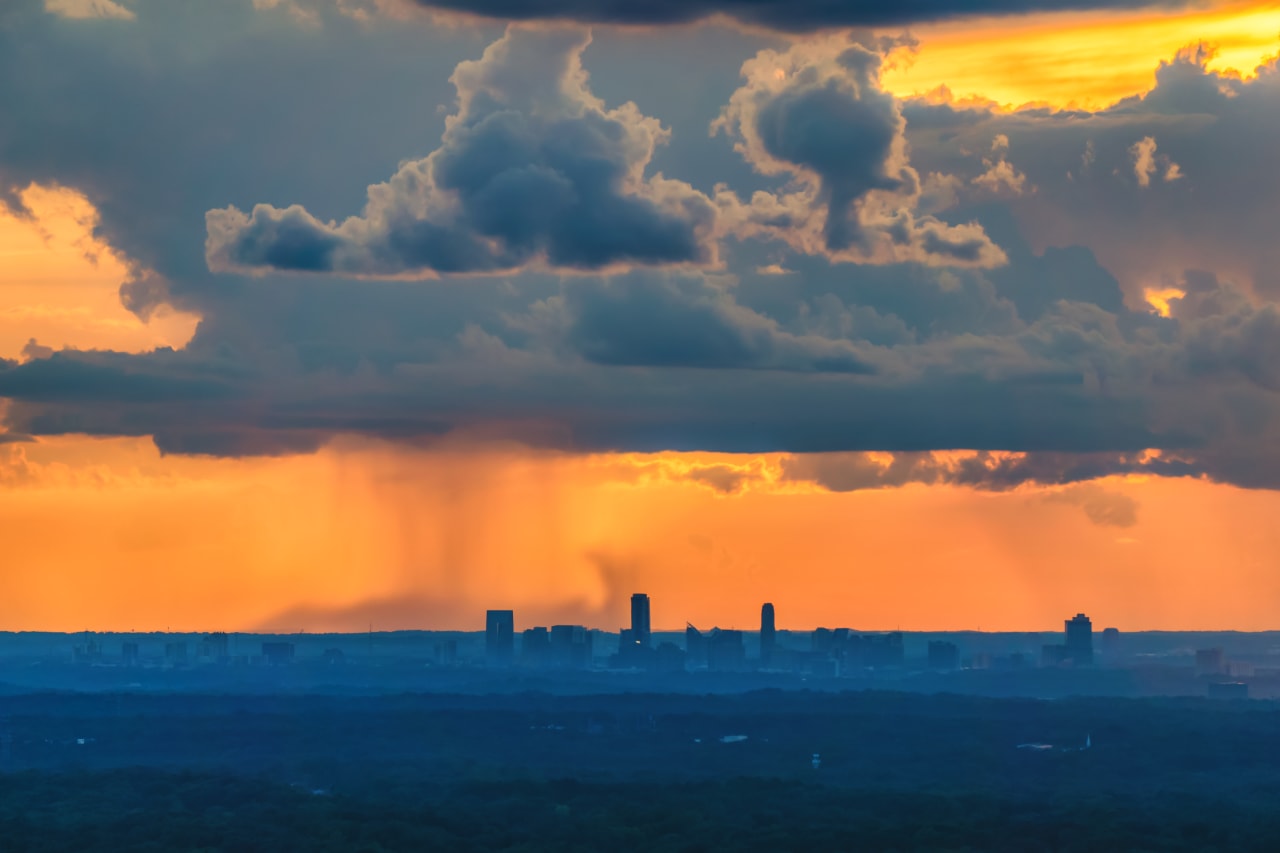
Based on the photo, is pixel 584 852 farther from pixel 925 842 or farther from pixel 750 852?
pixel 925 842

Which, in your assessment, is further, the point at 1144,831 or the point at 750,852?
the point at 1144,831

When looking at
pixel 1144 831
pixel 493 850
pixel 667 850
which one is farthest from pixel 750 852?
pixel 1144 831

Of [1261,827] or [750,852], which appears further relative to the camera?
[1261,827]

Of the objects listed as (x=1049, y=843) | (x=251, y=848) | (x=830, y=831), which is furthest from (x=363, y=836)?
(x=1049, y=843)

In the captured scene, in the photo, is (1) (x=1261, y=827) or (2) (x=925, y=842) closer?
(2) (x=925, y=842)

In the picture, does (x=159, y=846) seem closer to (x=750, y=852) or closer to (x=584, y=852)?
(x=584, y=852)

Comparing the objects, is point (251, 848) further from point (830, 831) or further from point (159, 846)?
point (830, 831)

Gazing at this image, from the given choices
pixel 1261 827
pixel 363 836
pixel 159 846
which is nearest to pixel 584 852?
pixel 363 836
